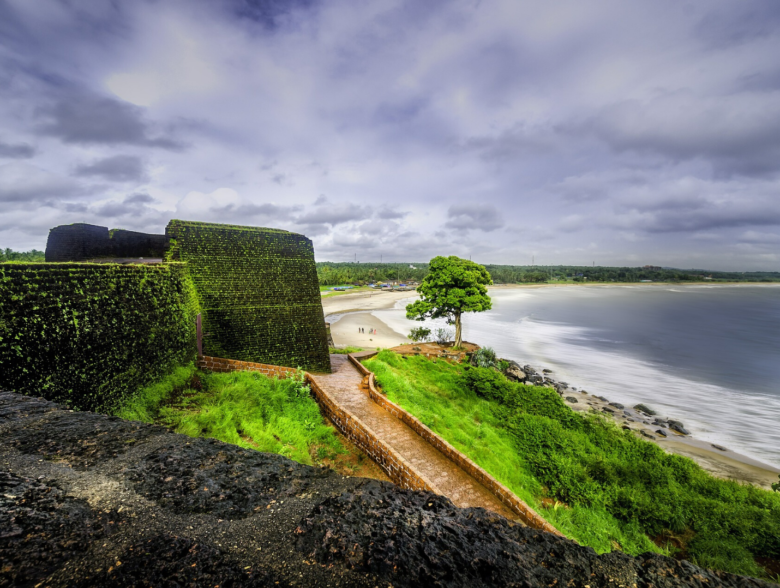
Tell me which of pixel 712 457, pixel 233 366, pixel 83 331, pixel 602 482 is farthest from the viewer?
pixel 712 457

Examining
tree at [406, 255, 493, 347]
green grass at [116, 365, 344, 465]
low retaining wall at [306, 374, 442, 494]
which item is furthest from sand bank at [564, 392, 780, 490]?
green grass at [116, 365, 344, 465]

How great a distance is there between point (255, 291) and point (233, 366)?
125 inches

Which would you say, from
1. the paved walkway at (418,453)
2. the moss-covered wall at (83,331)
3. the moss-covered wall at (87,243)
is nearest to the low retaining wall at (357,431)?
the paved walkway at (418,453)

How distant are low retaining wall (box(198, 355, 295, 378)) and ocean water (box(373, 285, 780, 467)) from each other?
1929 cm

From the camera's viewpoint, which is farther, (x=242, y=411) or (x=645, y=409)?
(x=645, y=409)

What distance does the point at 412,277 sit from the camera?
11469cm

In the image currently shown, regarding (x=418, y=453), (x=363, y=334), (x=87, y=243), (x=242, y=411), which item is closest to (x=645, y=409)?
(x=418, y=453)

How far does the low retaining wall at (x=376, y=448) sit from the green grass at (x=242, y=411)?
32cm

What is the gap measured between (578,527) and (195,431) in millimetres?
8383

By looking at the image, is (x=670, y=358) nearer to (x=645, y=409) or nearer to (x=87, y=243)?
(x=645, y=409)

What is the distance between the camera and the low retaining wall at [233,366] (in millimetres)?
9938

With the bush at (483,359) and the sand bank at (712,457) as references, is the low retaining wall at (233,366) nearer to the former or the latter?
the bush at (483,359)

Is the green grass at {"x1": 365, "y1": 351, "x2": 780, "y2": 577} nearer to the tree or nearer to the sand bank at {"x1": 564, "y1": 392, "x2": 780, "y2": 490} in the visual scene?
the sand bank at {"x1": 564, "y1": 392, "x2": 780, "y2": 490}

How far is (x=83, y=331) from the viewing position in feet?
18.6
